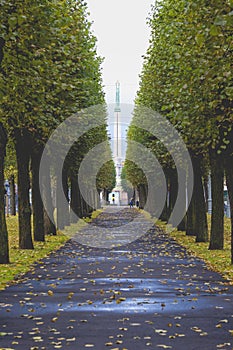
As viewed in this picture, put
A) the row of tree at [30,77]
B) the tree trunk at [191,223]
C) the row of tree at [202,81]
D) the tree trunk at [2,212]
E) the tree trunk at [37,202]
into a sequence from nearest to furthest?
the row of tree at [202,81] → the row of tree at [30,77] → the tree trunk at [2,212] → the tree trunk at [37,202] → the tree trunk at [191,223]

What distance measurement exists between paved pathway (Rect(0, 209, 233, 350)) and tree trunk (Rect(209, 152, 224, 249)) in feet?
14.3

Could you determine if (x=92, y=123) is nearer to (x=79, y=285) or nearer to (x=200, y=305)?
(x=79, y=285)

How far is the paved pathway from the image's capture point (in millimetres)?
10289

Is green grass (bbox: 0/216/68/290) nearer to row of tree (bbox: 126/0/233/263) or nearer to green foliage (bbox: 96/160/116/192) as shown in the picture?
row of tree (bbox: 126/0/233/263)

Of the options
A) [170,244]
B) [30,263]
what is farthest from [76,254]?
[170,244]

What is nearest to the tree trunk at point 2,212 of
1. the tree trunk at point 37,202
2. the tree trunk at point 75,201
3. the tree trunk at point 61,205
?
the tree trunk at point 37,202

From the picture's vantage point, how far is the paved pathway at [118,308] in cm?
1029

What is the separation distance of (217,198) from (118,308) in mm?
14618

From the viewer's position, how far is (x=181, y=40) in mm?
22266

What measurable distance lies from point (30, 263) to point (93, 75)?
60.6ft

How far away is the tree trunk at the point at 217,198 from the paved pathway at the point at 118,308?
4350mm

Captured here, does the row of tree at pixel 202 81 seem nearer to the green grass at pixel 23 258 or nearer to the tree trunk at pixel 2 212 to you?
the tree trunk at pixel 2 212

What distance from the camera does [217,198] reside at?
27438mm

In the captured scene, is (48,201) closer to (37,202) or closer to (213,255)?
(37,202)
